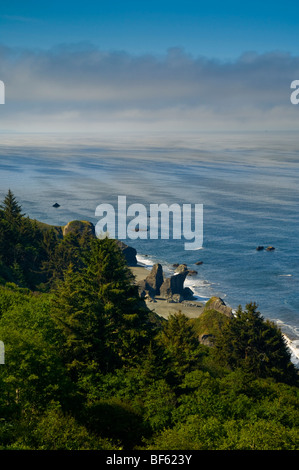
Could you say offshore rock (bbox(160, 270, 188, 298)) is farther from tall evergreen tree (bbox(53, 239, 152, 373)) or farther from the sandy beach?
tall evergreen tree (bbox(53, 239, 152, 373))

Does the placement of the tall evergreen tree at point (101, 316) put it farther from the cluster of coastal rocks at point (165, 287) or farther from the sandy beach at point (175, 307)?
the cluster of coastal rocks at point (165, 287)

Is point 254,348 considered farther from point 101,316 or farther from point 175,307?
point 175,307

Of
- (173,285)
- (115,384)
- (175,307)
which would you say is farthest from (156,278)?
(115,384)

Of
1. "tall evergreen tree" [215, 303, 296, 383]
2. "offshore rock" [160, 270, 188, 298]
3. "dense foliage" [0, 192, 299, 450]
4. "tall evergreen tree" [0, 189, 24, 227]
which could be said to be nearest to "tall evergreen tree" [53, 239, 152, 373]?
"dense foliage" [0, 192, 299, 450]

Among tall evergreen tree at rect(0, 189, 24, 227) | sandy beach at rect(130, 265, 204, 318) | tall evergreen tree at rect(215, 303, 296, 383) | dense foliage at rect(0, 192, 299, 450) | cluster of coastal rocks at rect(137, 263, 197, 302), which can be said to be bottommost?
sandy beach at rect(130, 265, 204, 318)

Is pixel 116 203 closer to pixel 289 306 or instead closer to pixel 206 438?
pixel 289 306
